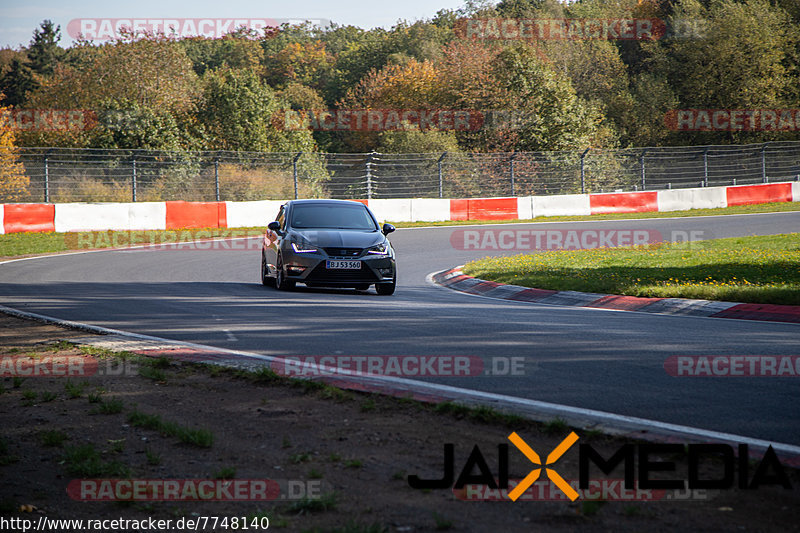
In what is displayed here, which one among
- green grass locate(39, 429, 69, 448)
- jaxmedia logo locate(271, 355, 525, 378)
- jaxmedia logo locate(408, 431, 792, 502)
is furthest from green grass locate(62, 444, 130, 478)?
jaxmedia logo locate(271, 355, 525, 378)

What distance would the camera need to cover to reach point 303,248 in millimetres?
12859

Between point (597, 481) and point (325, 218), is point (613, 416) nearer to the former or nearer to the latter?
point (597, 481)

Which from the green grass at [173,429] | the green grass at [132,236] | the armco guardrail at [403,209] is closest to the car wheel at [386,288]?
the green grass at [173,429]

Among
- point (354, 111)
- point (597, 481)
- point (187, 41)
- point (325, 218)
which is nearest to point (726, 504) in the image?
point (597, 481)

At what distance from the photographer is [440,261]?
19.1m

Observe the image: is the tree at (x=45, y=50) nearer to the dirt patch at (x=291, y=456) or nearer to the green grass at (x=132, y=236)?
the green grass at (x=132, y=236)

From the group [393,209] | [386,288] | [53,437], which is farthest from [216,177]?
[53,437]

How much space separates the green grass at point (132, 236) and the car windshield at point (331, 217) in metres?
10.6

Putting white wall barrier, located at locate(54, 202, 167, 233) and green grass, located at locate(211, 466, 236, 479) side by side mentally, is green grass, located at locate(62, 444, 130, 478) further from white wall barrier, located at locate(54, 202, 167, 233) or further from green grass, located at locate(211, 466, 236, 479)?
white wall barrier, located at locate(54, 202, 167, 233)

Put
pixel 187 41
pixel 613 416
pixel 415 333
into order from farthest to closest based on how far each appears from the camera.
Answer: pixel 187 41, pixel 415 333, pixel 613 416

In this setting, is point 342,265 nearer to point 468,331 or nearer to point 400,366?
point 468,331

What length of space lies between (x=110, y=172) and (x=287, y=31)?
80981mm

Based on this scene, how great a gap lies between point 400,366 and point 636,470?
2952 millimetres

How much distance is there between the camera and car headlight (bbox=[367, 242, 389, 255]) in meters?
12.9
